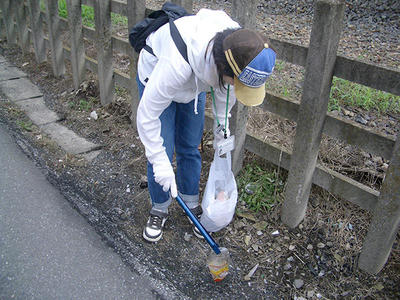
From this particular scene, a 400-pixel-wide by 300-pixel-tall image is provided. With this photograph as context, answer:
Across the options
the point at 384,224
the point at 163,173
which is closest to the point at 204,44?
the point at 163,173

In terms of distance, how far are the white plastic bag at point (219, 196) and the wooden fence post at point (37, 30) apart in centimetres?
407

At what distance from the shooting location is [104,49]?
4.31 metres

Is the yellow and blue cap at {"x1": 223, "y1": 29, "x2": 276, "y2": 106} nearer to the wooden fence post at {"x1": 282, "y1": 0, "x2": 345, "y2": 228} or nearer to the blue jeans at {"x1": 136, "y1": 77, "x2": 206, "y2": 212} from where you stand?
the wooden fence post at {"x1": 282, "y1": 0, "x2": 345, "y2": 228}

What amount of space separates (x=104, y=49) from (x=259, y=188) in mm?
2382

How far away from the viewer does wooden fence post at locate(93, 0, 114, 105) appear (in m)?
4.12

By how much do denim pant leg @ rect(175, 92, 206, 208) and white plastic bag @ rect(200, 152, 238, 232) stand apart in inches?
8.6

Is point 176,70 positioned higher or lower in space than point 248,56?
lower

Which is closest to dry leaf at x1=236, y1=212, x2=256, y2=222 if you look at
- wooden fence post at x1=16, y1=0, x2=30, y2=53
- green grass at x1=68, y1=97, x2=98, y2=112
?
green grass at x1=68, y1=97, x2=98, y2=112

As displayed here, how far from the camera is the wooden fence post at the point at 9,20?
20.5 feet

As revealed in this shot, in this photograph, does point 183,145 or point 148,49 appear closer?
point 148,49

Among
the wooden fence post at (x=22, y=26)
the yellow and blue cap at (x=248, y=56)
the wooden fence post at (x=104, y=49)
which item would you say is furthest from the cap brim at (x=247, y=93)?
the wooden fence post at (x=22, y=26)

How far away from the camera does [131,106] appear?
4.27 metres

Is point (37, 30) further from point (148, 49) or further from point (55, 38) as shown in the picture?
point (148, 49)

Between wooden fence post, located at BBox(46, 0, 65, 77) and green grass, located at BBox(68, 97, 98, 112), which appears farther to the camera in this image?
wooden fence post, located at BBox(46, 0, 65, 77)
